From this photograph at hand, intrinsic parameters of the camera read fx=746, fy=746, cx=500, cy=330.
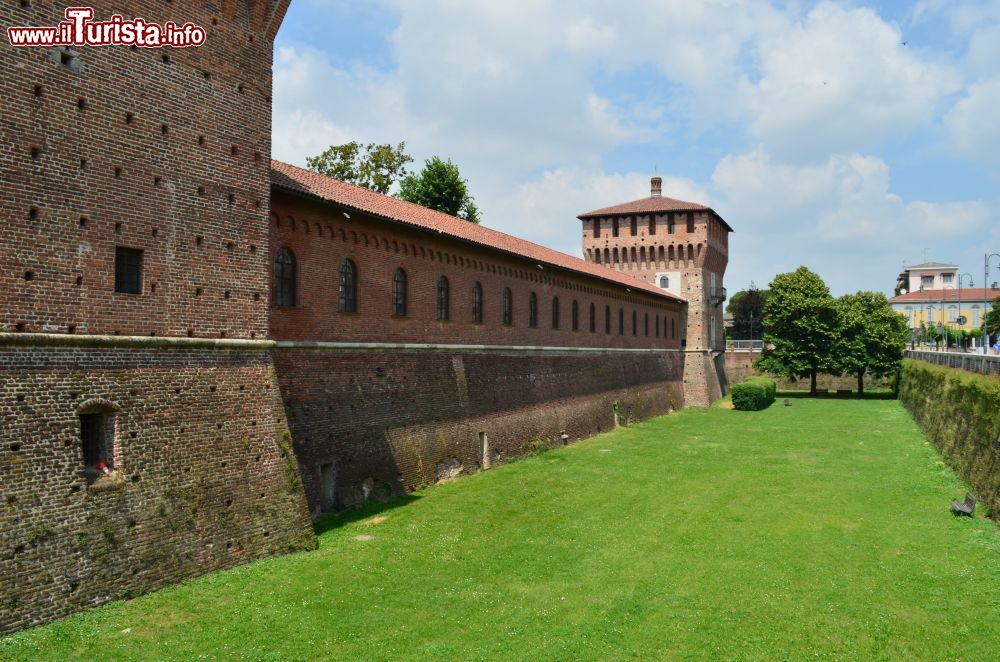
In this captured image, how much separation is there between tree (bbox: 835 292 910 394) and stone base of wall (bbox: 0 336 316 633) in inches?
1931

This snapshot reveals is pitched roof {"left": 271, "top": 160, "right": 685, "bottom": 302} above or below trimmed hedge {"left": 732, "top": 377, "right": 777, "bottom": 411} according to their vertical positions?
above

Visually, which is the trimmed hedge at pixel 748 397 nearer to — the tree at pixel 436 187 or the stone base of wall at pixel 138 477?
the tree at pixel 436 187

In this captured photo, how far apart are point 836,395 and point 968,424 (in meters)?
37.9

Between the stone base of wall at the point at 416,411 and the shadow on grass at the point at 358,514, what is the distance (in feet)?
0.79

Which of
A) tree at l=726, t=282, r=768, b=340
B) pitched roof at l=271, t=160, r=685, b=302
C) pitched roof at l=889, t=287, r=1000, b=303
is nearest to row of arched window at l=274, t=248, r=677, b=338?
pitched roof at l=271, t=160, r=685, b=302

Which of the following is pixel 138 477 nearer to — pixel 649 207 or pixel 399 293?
pixel 399 293

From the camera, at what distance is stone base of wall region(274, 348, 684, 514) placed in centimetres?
1664

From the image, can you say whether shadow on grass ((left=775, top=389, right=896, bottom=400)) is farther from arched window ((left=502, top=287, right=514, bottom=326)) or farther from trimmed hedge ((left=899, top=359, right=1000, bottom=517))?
arched window ((left=502, top=287, right=514, bottom=326))

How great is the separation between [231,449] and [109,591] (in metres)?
2.99

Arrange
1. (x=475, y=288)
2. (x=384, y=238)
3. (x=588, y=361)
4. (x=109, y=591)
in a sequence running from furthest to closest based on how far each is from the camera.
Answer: (x=588, y=361) < (x=475, y=288) < (x=384, y=238) < (x=109, y=591)

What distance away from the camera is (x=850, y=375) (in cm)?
6078

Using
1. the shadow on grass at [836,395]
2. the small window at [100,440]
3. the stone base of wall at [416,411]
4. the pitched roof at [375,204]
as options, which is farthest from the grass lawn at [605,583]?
the shadow on grass at [836,395]

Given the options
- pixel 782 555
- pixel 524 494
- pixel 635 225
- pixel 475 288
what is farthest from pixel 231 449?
pixel 635 225

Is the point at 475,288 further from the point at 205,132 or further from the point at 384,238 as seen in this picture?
the point at 205,132
